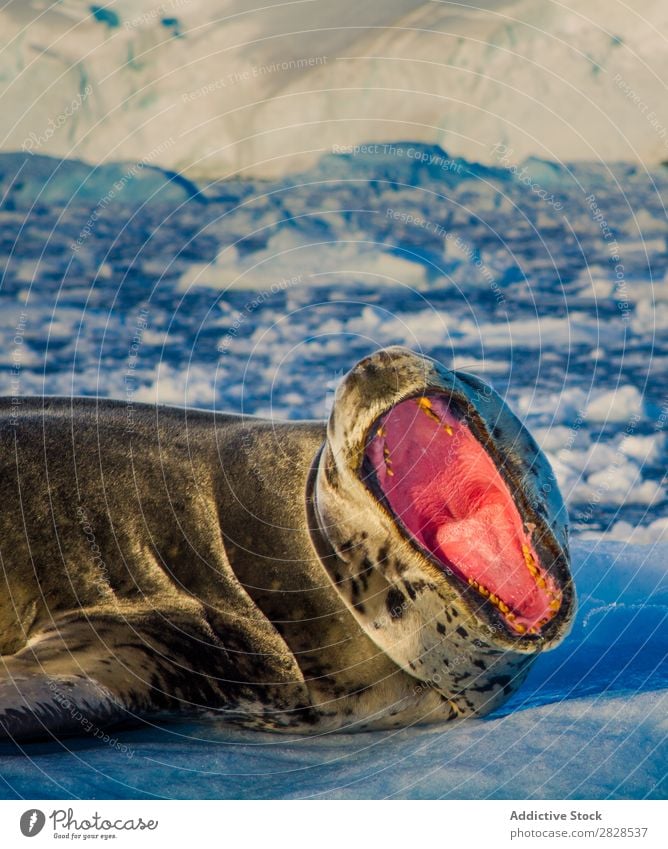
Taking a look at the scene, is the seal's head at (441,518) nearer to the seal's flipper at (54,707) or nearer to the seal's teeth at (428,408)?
the seal's teeth at (428,408)

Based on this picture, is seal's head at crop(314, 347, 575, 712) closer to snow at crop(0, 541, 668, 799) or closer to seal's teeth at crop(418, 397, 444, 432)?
seal's teeth at crop(418, 397, 444, 432)

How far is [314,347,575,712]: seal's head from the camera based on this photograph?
265cm

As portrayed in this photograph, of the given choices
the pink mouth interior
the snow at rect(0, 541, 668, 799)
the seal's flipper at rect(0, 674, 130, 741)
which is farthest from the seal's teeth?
the seal's flipper at rect(0, 674, 130, 741)

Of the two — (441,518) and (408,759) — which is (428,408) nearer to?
(441,518)

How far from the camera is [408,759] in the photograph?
8.73 ft

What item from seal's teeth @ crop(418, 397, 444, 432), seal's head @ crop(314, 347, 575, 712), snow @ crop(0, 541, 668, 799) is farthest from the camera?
seal's teeth @ crop(418, 397, 444, 432)

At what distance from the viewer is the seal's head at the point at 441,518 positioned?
104 inches

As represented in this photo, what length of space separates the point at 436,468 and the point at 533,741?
0.88m

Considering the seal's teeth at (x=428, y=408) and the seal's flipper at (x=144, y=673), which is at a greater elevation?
the seal's teeth at (x=428, y=408)

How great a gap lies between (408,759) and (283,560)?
2.90ft

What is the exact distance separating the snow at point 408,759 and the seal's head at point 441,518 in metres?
0.27

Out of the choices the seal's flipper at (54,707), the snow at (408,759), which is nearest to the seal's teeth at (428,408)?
the snow at (408,759)

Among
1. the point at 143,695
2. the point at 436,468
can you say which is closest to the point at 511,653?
the point at 436,468

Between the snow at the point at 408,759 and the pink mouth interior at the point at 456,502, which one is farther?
the pink mouth interior at the point at 456,502
